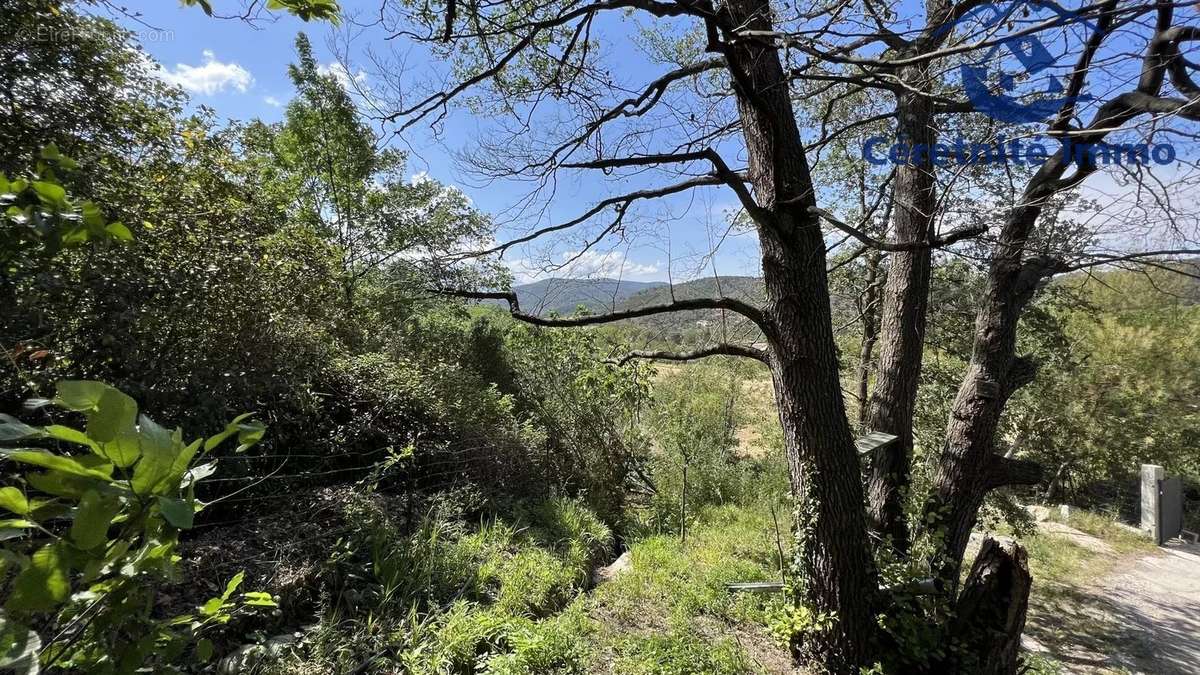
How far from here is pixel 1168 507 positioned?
27.0ft

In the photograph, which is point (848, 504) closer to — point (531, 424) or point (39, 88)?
point (531, 424)

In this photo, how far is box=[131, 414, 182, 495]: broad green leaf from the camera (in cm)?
43

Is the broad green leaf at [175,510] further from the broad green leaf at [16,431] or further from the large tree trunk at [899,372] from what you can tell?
the large tree trunk at [899,372]

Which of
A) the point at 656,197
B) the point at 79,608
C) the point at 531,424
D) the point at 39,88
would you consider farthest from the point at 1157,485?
the point at 39,88

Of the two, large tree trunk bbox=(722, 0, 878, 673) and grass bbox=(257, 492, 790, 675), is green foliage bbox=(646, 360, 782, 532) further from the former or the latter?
large tree trunk bbox=(722, 0, 878, 673)

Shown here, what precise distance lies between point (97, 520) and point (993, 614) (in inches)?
149

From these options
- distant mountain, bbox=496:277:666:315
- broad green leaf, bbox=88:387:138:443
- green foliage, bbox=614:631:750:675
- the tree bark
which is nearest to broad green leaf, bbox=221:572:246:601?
broad green leaf, bbox=88:387:138:443

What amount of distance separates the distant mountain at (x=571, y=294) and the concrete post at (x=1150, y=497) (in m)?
11.9

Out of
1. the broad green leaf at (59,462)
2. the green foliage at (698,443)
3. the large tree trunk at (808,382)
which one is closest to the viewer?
the broad green leaf at (59,462)

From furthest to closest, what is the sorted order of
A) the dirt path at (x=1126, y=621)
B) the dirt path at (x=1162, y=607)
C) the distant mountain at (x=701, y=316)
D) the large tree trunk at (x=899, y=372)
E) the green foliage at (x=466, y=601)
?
the dirt path at (x=1162, y=607), the dirt path at (x=1126, y=621), the large tree trunk at (x=899, y=372), the green foliage at (x=466, y=601), the distant mountain at (x=701, y=316)

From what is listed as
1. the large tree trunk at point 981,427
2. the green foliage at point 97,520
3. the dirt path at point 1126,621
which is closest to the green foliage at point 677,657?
the large tree trunk at point 981,427

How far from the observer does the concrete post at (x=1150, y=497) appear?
8.21 m

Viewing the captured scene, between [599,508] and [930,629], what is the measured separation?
11.9 ft

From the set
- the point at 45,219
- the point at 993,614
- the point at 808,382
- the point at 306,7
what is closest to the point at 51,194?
the point at 45,219
